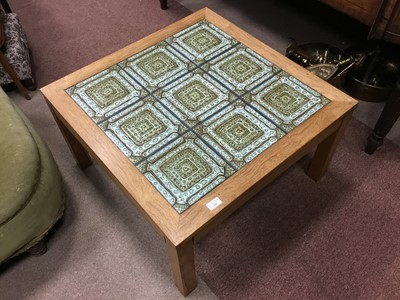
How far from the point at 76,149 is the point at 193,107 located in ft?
1.90

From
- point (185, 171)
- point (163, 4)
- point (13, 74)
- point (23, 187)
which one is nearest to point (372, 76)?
point (185, 171)

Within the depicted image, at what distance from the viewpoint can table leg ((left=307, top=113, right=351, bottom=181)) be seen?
130 centimetres

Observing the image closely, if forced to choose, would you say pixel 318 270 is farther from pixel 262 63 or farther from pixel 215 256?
pixel 262 63

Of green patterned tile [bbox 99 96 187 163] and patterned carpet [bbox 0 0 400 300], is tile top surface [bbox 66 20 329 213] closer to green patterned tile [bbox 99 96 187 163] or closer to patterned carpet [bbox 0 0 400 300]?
green patterned tile [bbox 99 96 187 163]

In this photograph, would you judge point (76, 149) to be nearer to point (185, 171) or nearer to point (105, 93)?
point (105, 93)

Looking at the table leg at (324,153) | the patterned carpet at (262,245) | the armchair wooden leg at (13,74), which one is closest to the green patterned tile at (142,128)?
the patterned carpet at (262,245)

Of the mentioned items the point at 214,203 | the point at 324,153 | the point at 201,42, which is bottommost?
the point at 324,153

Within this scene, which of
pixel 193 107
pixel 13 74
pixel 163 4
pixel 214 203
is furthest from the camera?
pixel 163 4

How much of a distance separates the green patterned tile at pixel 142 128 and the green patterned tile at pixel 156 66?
11 cm

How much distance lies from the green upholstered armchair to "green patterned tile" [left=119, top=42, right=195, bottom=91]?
16.4 inches

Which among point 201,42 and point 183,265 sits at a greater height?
point 201,42

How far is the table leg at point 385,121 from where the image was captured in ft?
4.53

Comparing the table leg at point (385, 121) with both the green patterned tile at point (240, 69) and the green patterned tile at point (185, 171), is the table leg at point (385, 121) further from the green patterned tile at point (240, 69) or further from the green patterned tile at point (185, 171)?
the green patterned tile at point (185, 171)

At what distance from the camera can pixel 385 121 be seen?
1.47m
